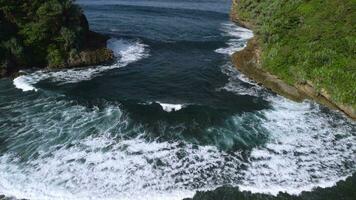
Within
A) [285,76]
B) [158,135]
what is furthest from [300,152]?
[285,76]

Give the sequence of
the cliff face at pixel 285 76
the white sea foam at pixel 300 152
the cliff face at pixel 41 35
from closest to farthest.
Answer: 1. the white sea foam at pixel 300 152
2. the cliff face at pixel 285 76
3. the cliff face at pixel 41 35

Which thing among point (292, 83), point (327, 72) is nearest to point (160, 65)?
point (292, 83)

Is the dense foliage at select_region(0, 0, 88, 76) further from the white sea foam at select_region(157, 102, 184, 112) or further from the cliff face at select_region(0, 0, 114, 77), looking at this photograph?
the white sea foam at select_region(157, 102, 184, 112)

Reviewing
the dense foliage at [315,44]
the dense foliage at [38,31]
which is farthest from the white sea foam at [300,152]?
the dense foliage at [38,31]

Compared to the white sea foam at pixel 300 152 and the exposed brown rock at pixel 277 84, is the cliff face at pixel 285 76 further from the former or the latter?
the white sea foam at pixel 300 152

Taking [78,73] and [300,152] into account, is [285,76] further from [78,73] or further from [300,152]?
[78,73]

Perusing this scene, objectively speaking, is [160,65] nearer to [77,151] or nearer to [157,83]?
[157,83]

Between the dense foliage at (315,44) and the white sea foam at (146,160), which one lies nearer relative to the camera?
the white sea foam at (146,160)
